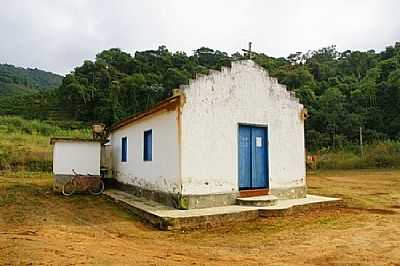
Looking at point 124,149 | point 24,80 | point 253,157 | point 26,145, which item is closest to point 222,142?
point 253,157

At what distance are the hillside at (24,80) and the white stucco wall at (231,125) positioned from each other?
158 feet

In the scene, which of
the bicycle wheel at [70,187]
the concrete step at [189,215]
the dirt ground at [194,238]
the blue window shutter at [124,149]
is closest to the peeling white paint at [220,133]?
the concrete step at [189,215]

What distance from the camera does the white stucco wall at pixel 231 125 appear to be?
10461mm

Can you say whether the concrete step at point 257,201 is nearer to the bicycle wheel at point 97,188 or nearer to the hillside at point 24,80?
the bicycle wheel at point 97,188

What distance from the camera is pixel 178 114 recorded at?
10281 millimetres

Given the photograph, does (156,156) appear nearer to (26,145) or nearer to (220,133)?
(220,133)

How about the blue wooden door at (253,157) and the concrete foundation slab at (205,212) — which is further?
the blue wooden door at (253,157)

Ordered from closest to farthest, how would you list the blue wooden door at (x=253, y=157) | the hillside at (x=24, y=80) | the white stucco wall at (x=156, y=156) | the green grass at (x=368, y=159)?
the white stucco wall at (x=156, y=156), the blue wooden door at (x=253, y=157), the green grass at (x=368, y=159), the hillside at (x=24, y=80)

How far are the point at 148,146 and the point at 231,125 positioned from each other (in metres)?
2.99

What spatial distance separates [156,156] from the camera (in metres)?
11.8

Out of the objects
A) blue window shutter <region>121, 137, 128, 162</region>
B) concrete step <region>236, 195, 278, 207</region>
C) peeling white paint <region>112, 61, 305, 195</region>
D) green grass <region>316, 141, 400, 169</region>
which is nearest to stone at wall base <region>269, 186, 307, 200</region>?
peeling white paint <region>112, 61, 305, 195</region>

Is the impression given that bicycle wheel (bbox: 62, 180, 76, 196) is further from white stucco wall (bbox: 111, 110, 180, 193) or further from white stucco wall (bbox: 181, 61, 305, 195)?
white stucco wall (bbox: 181, 61, 305, 195)

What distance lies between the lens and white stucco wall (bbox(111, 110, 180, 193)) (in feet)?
34.6

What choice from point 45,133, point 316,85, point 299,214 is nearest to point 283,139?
point 299,214
